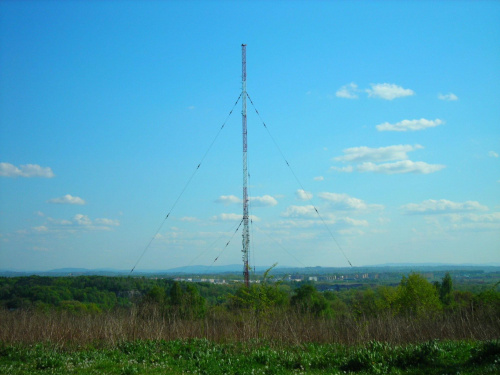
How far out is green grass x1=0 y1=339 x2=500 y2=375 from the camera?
12.5 meters

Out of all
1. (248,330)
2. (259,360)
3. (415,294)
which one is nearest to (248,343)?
(248,330)

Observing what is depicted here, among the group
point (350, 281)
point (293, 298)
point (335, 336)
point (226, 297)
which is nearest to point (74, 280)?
point (293, 298)

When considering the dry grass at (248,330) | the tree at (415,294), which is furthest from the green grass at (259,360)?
the tree at (415,294)

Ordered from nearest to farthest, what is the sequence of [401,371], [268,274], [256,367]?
[401,371] < [256,367] < [268,274]

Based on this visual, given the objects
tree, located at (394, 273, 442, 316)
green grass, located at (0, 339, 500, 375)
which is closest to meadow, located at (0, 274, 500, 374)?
green grass, located at (0, 339, 500, 375)

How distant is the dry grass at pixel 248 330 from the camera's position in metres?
18.7

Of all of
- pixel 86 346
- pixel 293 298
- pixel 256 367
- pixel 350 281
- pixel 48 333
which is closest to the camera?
pixel 256 367

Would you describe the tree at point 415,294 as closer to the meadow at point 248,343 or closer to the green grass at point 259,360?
the meadow at point 248,343

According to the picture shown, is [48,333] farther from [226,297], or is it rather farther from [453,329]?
[453,329]

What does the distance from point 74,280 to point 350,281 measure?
84436mm

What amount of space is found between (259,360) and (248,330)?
501cm

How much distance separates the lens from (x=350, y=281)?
12569 cm

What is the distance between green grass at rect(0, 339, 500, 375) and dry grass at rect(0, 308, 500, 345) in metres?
2.29

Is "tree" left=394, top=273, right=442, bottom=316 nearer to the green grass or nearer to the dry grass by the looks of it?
the dry grass
